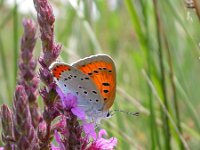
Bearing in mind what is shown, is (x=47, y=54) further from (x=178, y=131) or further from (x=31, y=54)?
(x=178, y=131)

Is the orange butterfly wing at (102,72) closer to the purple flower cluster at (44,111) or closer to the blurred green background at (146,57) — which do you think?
the purple flower cluster at (44,111)

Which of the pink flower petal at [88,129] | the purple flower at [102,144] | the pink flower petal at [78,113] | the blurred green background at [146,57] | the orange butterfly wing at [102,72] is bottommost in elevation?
the blurred green background at [146,57]

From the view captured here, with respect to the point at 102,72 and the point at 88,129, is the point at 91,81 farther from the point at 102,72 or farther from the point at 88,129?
the point at 88,129

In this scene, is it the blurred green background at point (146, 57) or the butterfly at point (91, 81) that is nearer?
the butterfly at point (91, 81)

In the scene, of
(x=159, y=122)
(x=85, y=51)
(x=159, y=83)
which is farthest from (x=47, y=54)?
(x=85, y=51)

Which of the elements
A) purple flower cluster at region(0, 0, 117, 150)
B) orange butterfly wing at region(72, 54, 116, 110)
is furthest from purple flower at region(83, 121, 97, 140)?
orange butterfly wing at region(72, 54, 116, 110)

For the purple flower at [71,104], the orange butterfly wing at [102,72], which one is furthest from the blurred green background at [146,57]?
the purple flower at [71,104]

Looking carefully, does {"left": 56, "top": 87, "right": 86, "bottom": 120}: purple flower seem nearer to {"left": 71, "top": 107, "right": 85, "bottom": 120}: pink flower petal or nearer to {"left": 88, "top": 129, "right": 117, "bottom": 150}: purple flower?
{"left": 71, "top": 107, "right": 85, "bottom": 120}: pink flower petal
